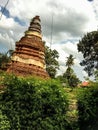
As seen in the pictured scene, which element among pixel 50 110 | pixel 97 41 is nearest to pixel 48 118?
pixel 50 110

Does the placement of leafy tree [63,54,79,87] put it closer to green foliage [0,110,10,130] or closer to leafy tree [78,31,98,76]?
leafy tree [78,31,98,76]

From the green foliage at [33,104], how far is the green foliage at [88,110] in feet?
2.51

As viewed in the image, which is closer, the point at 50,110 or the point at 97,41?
the point at 50,110

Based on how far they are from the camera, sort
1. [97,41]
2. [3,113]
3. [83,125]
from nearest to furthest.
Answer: [3,113] → [83,125] → [97,41]

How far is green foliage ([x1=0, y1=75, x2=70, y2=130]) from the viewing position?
14.2 meters

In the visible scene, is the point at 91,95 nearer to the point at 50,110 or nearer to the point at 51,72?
the point at 50,110

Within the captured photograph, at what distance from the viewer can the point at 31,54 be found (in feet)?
82.4

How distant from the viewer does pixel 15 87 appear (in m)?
14.6

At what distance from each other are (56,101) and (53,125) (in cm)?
109

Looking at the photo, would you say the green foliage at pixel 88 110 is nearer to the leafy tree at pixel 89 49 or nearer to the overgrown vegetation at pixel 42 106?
the overgrown vegetation at pixel 42 106

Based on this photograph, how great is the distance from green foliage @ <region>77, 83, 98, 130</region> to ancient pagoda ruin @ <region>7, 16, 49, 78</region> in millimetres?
8522

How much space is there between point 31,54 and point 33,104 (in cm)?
1102

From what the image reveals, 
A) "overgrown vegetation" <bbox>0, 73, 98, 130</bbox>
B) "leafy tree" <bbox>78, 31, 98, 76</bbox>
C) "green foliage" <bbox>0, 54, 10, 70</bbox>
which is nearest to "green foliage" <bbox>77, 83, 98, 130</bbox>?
"overgrown vegetation" <bbox>0, 73, 98, 130</bbox>

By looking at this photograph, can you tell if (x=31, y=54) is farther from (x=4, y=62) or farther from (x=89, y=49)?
(x=89, y=49)
